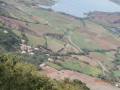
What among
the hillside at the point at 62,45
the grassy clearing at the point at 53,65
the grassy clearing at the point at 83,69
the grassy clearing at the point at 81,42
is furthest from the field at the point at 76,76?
the grassy clearing at the point at 81,42

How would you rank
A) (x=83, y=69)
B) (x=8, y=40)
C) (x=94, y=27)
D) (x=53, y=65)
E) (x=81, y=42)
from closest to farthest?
(x=53, y=65) → (x=8, y=40) → (x=83, y=69) → (x=81, y=42) → (x=94, y=27)

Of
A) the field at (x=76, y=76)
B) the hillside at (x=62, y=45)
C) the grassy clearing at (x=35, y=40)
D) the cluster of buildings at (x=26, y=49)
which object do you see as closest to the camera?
the field at (x=76, y=76)

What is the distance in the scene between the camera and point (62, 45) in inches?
2810

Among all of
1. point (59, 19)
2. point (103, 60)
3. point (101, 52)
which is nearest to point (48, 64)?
point (103, 60)

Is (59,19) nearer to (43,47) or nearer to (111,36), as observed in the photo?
(111,36)

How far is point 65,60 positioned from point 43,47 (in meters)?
8.97

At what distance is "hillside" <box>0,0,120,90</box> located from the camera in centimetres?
5247

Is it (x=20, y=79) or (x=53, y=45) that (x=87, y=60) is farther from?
(x=20, y=79)

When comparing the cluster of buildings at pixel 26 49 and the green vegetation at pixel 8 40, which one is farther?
the cluster of buildings at pixel 26 49

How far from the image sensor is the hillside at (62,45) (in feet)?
172

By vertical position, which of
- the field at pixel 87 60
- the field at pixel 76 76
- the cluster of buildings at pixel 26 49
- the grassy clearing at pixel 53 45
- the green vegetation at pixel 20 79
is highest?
the green vegetation at pixel 20 79

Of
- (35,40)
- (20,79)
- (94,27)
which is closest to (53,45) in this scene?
(35,40)

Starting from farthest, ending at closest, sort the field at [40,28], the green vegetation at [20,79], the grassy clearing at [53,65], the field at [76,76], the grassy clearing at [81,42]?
the grassy clearing at [81,42] → the field at [40,28] → the grassy clearing at [53,65] → the field at [76,76] → the green vegetation at [20,79]

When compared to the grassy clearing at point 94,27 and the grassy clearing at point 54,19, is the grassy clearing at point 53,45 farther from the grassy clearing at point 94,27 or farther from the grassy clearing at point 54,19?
the grassy clearing at point 94,27
